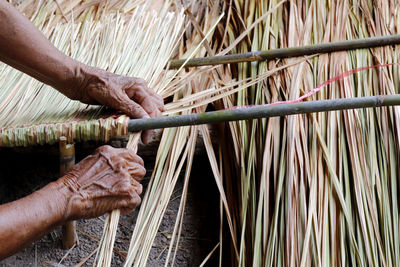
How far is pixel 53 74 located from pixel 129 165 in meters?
0.34

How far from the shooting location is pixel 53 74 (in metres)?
1.19

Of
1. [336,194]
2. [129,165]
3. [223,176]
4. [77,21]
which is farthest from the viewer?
[77,21]

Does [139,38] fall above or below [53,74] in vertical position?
above

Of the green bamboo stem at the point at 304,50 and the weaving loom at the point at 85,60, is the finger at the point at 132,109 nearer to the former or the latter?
the weaving loom at the point at 85,60

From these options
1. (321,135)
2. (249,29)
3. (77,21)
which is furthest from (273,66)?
(77,21)

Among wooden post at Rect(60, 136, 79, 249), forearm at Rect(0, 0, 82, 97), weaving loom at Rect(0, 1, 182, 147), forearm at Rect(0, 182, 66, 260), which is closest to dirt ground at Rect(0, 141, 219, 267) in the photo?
wooden post at Rect(60, 136, 79, 249)

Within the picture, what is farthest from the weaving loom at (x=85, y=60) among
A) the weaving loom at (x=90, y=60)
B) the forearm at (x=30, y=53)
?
the forearm at (x=30, y=53)

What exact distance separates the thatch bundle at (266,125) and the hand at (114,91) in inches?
2.2

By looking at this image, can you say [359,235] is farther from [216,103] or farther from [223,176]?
[216,103]

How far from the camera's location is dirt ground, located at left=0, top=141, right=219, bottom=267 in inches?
53.7

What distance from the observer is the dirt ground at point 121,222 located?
1365 millimetres

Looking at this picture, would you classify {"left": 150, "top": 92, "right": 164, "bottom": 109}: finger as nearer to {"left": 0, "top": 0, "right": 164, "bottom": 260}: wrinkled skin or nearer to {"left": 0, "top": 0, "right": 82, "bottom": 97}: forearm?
{"left": 0, "top": 0, "right": 164, "bottom": 260}: wrinkled skin

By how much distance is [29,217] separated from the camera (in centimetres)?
91

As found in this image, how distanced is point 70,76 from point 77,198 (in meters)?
0.38
